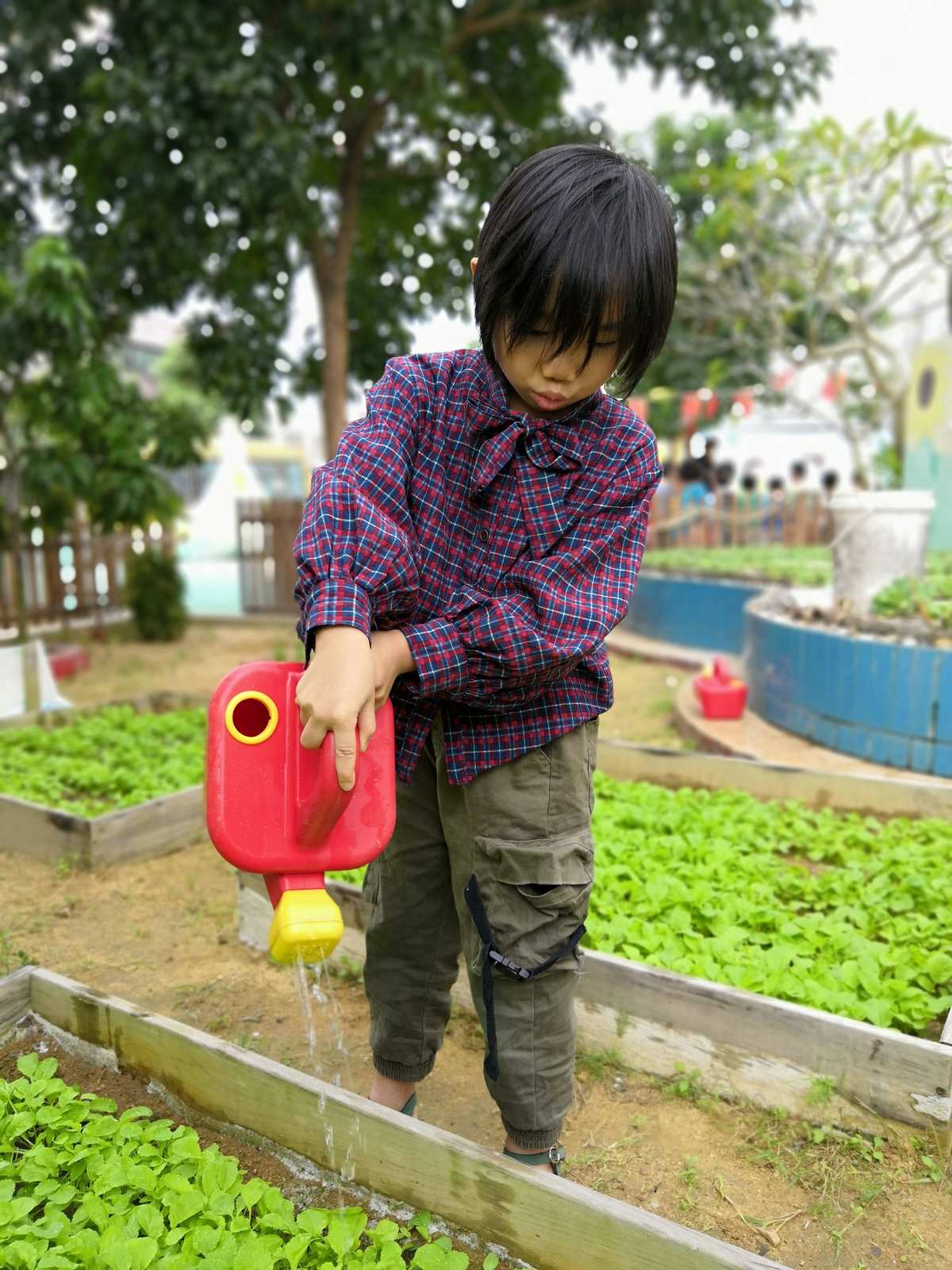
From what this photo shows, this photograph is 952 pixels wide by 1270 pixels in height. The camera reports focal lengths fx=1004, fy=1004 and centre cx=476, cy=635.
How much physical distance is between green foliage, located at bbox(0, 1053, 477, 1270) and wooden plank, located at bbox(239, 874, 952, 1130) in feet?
2.68

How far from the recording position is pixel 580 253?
51.9 inches

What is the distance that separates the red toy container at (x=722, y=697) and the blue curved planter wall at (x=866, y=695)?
8.7 inches

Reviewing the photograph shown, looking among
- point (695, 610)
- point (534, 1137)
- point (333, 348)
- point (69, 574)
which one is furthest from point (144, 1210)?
point (69, 574)

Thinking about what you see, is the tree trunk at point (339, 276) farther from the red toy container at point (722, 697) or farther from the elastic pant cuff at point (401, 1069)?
the elastic pant cuff at point (401, 1069)

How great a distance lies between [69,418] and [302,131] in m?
2.74

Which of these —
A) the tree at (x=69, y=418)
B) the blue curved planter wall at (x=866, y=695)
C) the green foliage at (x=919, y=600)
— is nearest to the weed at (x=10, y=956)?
the blue curved planter wall at (x=866, y=695)

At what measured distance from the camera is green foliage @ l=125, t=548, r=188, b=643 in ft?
33.0

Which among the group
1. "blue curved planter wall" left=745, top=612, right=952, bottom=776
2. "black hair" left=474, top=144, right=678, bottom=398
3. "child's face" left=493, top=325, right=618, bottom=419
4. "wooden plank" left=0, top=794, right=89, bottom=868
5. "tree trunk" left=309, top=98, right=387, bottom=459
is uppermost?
"tree trunk" left=309, top=98, right=387, bottom=459

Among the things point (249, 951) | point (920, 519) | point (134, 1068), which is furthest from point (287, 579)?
point (134, 1068)

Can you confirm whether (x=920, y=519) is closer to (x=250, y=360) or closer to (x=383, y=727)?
(x=383, y=727)

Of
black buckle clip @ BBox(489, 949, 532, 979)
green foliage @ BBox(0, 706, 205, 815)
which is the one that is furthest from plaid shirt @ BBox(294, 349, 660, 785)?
green foliage @ BBox(0, 706, 205, 815)

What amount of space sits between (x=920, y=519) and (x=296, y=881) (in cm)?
469

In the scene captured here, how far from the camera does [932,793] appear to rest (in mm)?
3529

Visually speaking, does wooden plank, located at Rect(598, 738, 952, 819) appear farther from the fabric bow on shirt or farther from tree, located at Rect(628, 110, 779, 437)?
tree, located at Rect(628, 110, 779, 437)
